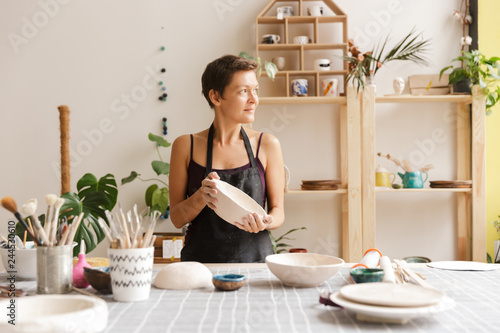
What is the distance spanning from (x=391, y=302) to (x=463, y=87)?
2.91 metres

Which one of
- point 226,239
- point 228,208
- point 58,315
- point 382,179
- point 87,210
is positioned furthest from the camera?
point 382,179

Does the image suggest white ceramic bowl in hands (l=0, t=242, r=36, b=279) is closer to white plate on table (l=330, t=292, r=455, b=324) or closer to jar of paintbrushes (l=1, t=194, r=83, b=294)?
jar of paintbrushes (l=1, t=194, r=83, b=294)

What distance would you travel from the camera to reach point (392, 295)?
1031 millimetres

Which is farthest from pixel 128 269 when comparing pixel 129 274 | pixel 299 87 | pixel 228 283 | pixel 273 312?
pixel 299 87

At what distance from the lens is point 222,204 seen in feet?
5.18

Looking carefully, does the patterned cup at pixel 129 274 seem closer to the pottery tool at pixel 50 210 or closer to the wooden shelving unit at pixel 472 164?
the pottery tool at pixel 50 210

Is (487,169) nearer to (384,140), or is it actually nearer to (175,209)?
(384,140)

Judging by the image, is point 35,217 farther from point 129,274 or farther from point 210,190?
point 210,190

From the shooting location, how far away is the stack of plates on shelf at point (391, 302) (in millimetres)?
953

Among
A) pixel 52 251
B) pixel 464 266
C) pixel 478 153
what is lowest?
pixel 464 266

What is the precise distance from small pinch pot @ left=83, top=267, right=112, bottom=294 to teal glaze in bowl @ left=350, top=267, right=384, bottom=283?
602 mm

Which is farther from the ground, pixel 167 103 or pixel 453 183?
pixel 167 103

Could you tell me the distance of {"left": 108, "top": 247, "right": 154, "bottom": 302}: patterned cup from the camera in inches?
45.4

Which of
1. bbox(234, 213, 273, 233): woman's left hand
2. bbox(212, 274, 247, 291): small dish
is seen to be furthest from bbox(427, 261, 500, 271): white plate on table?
bbox(212, 274, 247, 291): small dish
